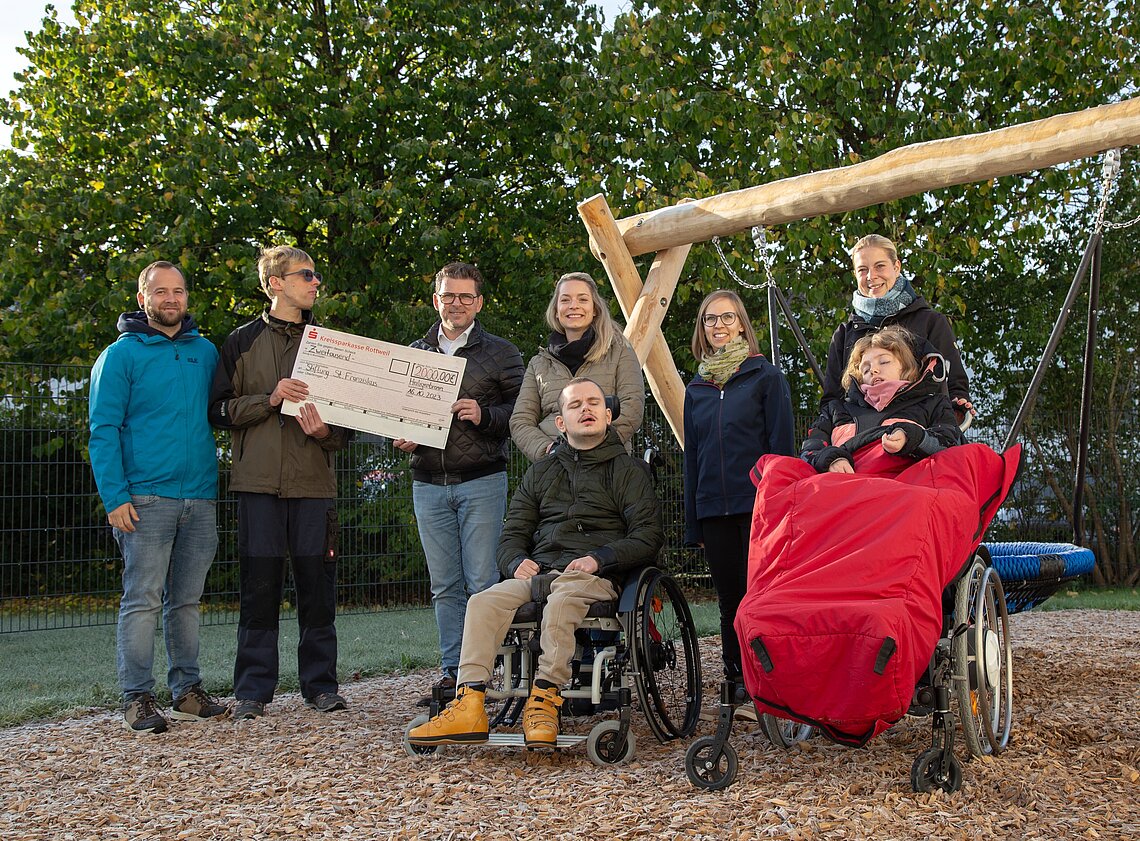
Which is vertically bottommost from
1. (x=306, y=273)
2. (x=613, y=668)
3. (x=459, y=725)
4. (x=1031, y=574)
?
(x=459, y=725)

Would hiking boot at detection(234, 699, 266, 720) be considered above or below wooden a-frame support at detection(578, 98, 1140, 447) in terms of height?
below

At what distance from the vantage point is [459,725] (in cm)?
384

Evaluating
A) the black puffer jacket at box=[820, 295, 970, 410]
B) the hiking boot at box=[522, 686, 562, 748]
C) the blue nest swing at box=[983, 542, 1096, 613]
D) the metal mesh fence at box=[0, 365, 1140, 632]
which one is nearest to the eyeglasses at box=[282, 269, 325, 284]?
the hiking boot at box=[522, 686, 562, 748]

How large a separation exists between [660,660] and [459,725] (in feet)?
2.68

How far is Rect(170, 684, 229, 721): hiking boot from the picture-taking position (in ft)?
15.8

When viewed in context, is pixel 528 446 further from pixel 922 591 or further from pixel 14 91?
pixel 14 91

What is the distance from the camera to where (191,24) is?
40.6 feet

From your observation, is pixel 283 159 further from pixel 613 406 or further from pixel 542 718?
pixel 542 718

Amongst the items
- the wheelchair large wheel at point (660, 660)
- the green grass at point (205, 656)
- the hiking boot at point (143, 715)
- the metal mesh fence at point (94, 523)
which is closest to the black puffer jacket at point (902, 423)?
the wheelchair large wheel at point (660, 660)

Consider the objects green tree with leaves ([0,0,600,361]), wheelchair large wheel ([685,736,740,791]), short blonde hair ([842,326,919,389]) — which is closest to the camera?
wheelchair large wheel ([685,736,740,791])

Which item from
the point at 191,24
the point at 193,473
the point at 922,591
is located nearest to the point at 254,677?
the point at 193,473

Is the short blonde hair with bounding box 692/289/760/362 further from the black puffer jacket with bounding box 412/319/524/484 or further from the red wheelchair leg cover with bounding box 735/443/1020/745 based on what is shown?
the red wheelchair leg cover with bounding box 735/443/1020/745

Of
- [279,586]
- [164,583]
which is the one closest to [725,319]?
[279,586]

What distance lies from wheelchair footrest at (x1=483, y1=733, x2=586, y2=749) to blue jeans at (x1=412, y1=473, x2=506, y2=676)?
1.08 metres
